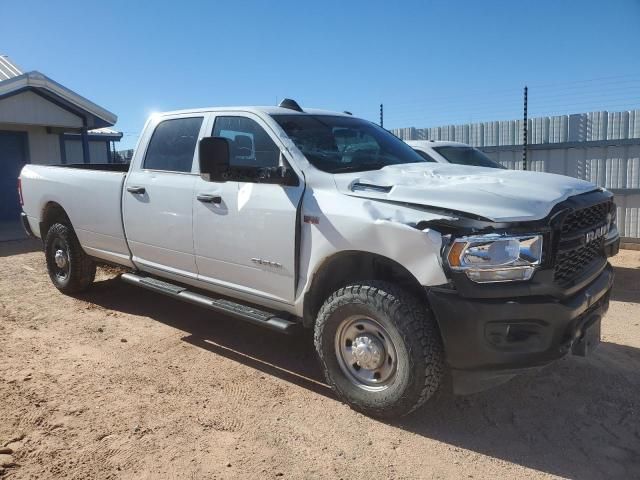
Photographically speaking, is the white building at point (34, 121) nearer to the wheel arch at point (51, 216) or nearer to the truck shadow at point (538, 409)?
the wheel arch at point (51, 216)

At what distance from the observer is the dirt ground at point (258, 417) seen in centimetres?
303

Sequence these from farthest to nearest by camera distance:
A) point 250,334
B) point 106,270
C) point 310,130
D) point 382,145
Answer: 1. point 106,270
2. point 250,334
3. point 382,145
4. point 310,130

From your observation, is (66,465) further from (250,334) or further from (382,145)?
(382,145)

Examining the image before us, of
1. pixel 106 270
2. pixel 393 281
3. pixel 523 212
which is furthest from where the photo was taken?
pixel 106 270

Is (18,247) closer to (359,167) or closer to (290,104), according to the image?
(290,104)

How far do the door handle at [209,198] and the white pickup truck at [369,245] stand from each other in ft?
0.06

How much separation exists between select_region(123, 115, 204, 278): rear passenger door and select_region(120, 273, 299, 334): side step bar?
0.14m

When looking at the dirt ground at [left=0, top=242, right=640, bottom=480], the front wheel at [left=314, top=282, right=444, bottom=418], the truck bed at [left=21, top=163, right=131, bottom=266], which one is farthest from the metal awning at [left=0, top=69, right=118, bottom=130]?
the front wheel at [left=314, top=282, right=444, bottom=418]

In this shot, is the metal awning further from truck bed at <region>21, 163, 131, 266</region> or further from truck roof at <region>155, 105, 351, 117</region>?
truck roof at <region>155, 105, 351, 117</region>

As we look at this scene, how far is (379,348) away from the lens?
3.45 metres

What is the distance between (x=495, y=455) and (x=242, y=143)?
9.40 feet

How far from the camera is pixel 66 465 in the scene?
119 inches

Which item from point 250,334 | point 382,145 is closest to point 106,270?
point 250,334

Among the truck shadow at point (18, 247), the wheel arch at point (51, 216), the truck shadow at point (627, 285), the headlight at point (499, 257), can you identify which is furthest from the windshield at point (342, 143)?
the truck shadow at point (18, 247)
